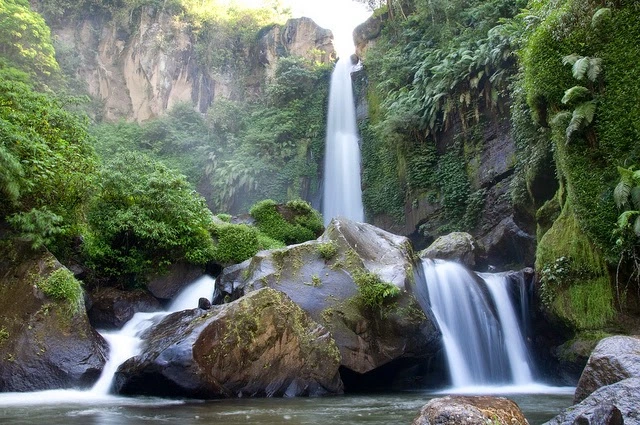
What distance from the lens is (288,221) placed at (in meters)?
20.2

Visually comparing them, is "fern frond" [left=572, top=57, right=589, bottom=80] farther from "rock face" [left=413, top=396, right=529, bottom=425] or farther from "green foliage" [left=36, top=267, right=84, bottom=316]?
"green foliage" [left=36, top=267, right=84, bottom=316]

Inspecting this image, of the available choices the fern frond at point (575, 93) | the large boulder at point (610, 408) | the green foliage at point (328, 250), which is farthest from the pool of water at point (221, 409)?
the fern frond at point (575, 93)

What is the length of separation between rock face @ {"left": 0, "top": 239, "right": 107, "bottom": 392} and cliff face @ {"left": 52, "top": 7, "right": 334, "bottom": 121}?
27.4m

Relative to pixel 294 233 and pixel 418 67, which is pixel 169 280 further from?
pixel 418 67

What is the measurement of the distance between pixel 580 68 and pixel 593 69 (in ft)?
0.87

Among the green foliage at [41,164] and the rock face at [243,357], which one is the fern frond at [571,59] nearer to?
the rock face at [243,357]

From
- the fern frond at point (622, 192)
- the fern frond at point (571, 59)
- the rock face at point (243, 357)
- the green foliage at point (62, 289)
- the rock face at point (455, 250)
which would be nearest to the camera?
the rock face at point (243, 357)

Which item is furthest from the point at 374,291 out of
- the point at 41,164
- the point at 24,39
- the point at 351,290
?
the point at 24,39

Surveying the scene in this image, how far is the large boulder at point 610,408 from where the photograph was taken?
4.43 meters

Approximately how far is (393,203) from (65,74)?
25.5m

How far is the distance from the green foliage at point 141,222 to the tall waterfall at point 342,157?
36.5ft

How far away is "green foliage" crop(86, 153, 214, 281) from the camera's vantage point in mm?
14086

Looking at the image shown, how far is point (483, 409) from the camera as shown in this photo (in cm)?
458

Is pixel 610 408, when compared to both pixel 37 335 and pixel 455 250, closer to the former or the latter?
pixel 37 335
